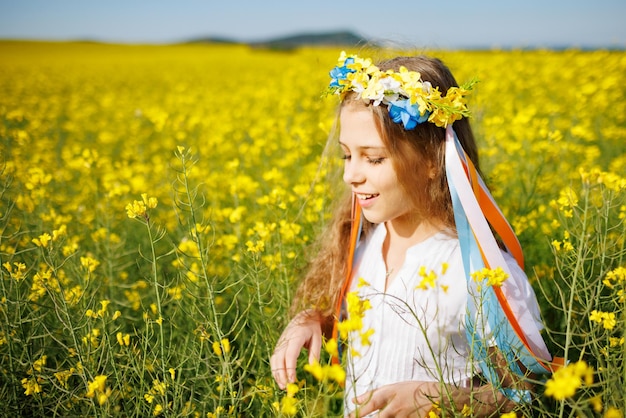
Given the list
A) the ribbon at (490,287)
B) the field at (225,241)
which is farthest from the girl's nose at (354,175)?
the field at (225,241)

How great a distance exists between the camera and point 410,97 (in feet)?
4.67

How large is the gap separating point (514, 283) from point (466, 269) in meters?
0.13

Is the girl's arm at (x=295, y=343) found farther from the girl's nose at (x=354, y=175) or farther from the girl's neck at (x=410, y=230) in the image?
the girl's nose at (x=354, y=175)

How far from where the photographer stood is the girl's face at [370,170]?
1.48 m

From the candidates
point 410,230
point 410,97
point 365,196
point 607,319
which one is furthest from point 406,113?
point 607,319

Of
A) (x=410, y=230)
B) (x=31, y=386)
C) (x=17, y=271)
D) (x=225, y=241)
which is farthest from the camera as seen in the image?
(x=225, y=241)

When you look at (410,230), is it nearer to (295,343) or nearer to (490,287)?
(490,287)

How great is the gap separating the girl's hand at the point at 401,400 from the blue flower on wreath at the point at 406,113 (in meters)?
0.73

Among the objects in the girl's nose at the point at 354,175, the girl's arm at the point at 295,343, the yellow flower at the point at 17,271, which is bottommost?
the girl's arm at the point at 295,343

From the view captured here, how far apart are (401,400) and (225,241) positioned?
110cm

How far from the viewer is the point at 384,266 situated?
1.69 metres

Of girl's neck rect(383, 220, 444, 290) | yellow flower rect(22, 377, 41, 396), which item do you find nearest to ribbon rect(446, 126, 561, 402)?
girl's neck rect(383, 220, 444, 290)

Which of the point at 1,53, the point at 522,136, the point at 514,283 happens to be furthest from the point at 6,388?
the point at 1,53

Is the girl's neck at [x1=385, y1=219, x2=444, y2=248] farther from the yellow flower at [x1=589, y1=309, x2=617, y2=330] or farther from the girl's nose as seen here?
the yellow flower at [x1=589, y1=309, x2=617, y2=330]
